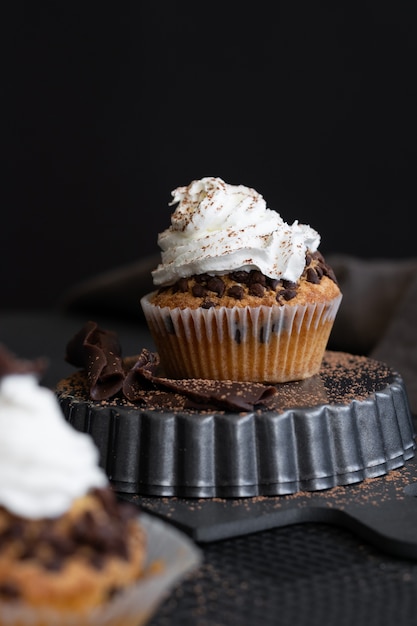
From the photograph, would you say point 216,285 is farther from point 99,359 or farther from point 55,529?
point 55,529

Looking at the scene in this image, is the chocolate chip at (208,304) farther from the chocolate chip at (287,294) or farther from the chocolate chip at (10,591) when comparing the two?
the chocolate chip at (10,591)

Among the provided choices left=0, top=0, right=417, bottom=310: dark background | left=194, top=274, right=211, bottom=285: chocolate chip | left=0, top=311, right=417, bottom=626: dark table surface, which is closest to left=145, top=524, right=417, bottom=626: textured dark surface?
left=0, top=311, right=417, bottom=626: dark table surface

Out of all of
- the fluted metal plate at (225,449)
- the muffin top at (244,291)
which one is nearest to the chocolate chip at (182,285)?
the muffin top at (244,291)

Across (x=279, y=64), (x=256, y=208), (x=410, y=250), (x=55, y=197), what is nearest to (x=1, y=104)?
(x=55, y=197)

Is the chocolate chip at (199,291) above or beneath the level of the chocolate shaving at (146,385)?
above

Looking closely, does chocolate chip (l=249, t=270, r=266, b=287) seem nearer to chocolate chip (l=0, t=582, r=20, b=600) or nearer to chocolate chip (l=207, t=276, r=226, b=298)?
chocolate chip (l=207, t=276, r=226, b=298)

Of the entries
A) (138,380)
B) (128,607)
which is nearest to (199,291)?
(138,380)
